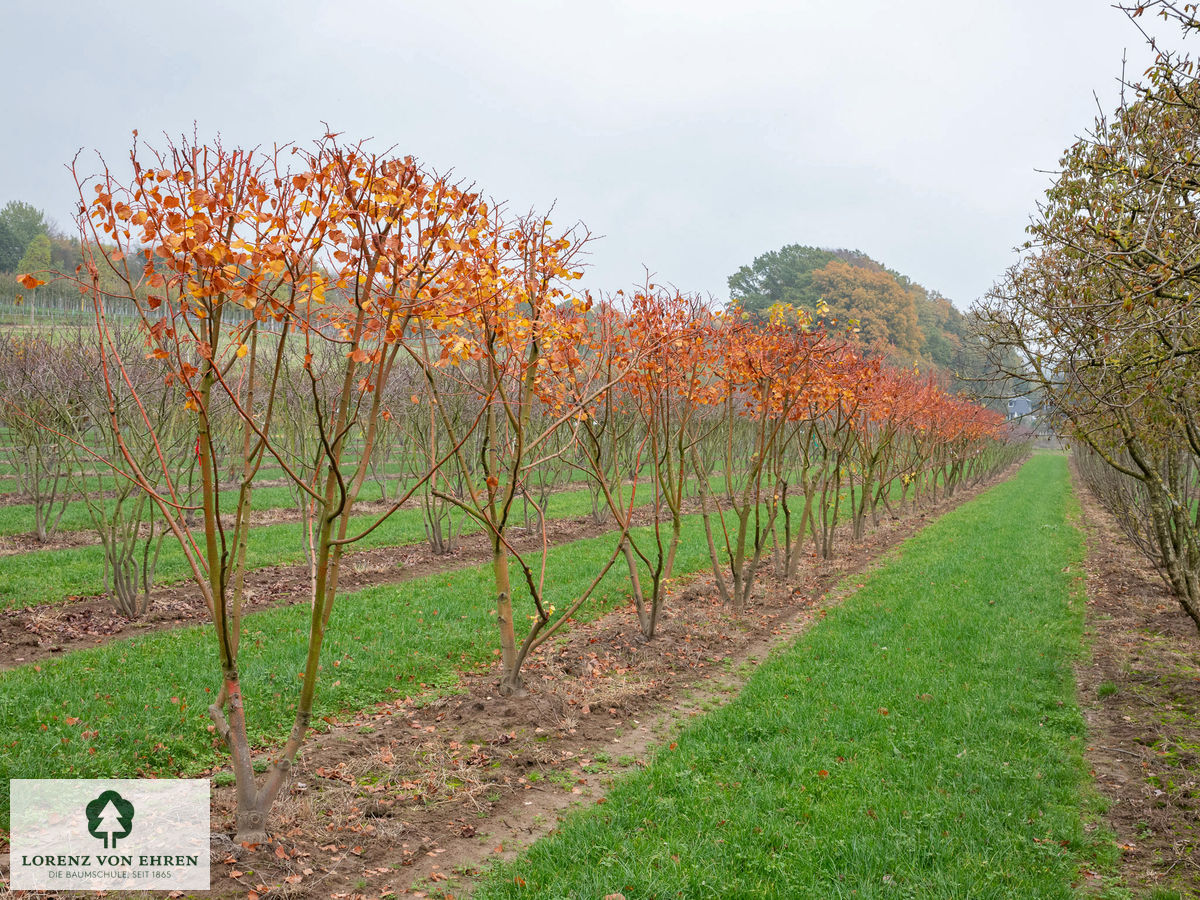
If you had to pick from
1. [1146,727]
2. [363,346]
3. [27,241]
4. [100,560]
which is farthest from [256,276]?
[27,241]

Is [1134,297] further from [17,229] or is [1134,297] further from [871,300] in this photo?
[17,229]

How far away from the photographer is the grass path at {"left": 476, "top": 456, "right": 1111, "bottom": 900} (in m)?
3.57

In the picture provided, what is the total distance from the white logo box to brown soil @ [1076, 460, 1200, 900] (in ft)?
15.2

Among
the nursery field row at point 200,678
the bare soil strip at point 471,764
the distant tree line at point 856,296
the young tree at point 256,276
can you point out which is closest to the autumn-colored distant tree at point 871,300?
the distant tree line at point 856,296

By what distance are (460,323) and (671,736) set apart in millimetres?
3348

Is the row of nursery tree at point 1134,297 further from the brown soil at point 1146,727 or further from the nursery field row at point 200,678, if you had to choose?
the nursery field row at point 200,678

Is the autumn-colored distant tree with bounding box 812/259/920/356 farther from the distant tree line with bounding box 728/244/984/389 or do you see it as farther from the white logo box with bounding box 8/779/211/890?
the white logo box with bounding box 8/779/211/890

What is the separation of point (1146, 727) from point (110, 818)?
272 inches

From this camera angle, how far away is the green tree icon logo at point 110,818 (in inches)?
147

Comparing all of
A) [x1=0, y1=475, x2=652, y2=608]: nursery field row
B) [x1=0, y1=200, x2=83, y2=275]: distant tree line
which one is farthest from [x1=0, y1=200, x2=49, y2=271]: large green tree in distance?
[x1=0, y1=475, x2=652, y2=608]: nursery field row

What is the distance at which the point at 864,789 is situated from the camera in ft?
14.5

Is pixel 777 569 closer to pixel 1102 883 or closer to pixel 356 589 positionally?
pixel 356 589

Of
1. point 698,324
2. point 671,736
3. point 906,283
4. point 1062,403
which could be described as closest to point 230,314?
point 698,324

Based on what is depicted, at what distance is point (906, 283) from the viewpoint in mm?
75625
